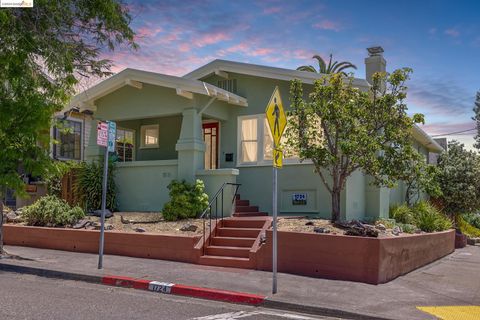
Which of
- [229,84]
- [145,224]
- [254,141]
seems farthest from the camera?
[229,84]

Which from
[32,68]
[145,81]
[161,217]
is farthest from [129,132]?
[32,68]

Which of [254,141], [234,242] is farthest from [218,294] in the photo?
[254,141]

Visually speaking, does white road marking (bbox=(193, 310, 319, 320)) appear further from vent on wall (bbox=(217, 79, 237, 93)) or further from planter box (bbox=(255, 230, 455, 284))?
vent on wall (bbox=(217, 79, 237, 93))

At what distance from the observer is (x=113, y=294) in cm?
873

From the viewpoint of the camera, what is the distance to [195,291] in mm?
8852

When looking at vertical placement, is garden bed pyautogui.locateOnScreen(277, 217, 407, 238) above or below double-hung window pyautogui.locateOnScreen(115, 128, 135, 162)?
below

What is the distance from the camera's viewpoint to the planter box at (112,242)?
1181 cm

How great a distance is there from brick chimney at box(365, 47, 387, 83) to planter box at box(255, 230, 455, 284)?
21.4 ft

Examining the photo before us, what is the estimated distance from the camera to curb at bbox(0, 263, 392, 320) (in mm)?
7755

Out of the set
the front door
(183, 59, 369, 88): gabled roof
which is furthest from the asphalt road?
the front door

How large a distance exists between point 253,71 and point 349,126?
16.2 ft

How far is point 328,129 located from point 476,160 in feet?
40.0

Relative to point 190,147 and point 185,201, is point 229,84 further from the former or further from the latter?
point 185,201

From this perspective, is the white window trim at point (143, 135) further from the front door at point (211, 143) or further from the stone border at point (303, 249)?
the stone border at point (303, 249)
